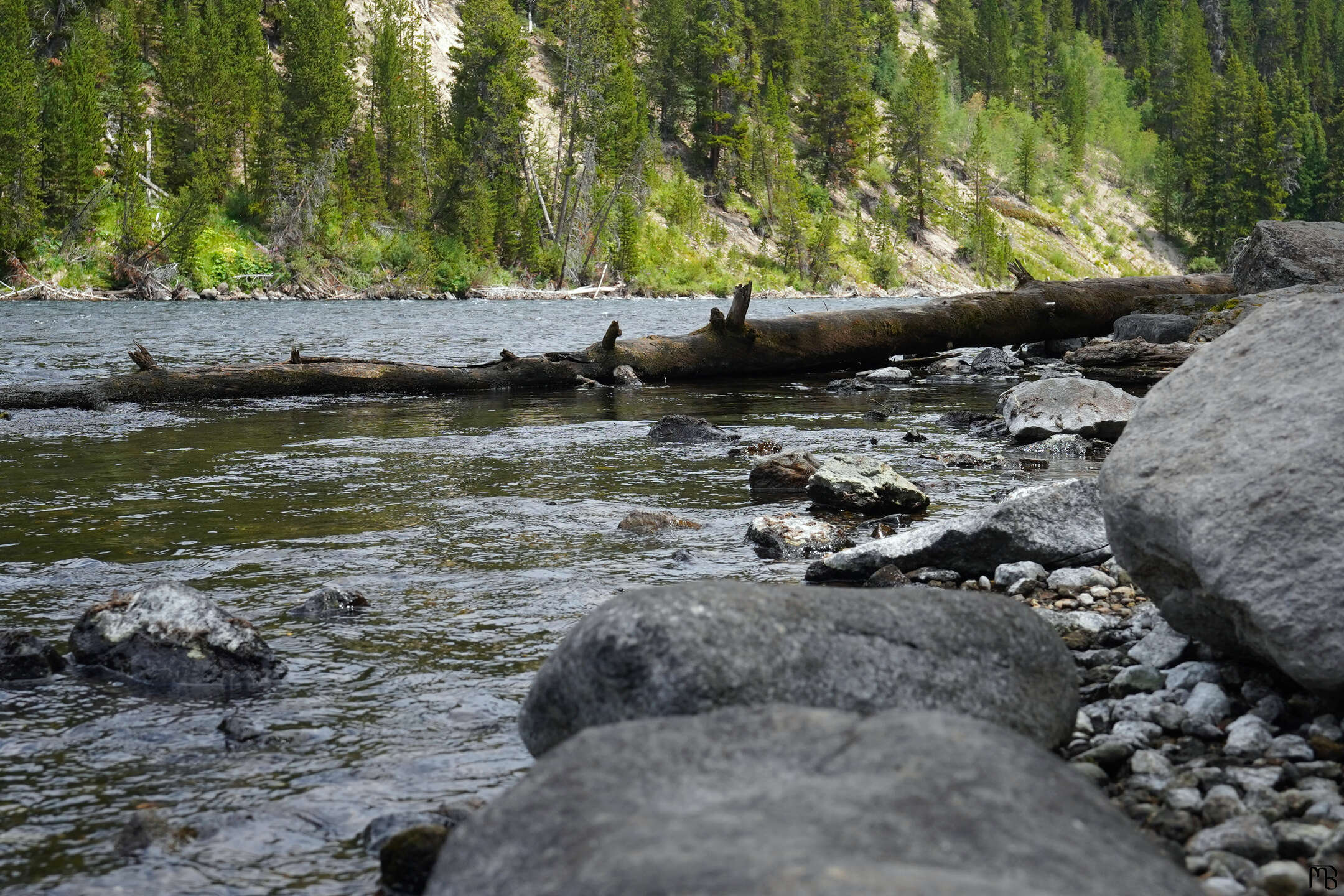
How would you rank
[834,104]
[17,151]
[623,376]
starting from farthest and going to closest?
[834,104], [17,151], [623,376]

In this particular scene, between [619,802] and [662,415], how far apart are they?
1114cm

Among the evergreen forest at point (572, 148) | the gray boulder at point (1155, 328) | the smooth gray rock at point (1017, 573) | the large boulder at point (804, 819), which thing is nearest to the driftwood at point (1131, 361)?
the gray boulder at point (1155, 328)

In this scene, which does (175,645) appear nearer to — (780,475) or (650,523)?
(650,523)

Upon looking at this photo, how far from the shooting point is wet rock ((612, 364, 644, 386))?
53.7 ft

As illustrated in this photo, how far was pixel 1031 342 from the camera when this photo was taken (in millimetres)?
19375

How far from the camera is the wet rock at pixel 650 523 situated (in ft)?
21.8

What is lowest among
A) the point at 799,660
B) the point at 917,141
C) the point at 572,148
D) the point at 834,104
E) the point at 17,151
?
the point at 799,660

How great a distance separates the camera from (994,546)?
547 centimetres

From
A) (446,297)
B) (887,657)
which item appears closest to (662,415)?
(887,657)

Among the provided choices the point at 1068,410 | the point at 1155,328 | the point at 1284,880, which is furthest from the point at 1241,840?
the point at 1155,328

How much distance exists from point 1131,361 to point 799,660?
11.6m

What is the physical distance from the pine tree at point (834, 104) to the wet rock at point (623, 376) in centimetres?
8766

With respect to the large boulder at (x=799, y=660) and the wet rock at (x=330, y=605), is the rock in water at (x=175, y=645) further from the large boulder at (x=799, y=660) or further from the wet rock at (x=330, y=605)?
the large boulder at (x=799, y=660)

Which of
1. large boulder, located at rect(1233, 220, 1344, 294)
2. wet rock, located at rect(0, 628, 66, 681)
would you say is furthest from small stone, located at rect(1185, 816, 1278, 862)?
large boulder, located at rect(1233, 220, 1344, 294)
